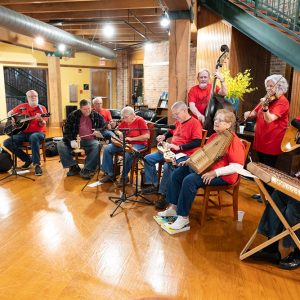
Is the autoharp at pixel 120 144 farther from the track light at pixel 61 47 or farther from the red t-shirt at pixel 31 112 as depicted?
the track light at pixel 61 47

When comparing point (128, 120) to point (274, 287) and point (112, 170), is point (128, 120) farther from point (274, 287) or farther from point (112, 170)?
point (274, 287)

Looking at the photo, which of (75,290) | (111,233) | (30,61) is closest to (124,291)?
(75,290)

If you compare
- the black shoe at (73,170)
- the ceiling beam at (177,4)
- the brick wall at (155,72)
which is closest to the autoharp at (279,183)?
the ceiling beam at (177,4)

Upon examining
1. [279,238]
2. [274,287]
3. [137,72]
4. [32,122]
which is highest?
[137,72]

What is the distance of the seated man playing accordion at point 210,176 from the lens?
266 cm

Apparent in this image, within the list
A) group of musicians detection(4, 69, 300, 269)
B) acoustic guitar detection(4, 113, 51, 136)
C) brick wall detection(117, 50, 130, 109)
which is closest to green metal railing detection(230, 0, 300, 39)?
group of musicians detection(4, 69, 300, 269)

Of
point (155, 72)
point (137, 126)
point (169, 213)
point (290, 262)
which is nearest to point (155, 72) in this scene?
point (155, 72)

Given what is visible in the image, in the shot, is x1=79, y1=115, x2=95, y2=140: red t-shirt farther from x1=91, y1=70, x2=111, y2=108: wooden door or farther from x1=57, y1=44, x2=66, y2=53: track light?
x1=91, y1=70, x2=111, y2=108: wooden door

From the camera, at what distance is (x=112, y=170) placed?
167 inches

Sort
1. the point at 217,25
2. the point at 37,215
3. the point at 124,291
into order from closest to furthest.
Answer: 1. the point at 124,291
2. the point at 37,215
3. the point at 217,25

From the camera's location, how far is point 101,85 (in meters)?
12.3

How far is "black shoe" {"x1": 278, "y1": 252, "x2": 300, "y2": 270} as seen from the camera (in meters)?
2.32

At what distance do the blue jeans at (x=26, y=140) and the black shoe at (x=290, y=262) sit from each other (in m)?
3.82

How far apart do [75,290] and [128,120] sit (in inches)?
92.6
